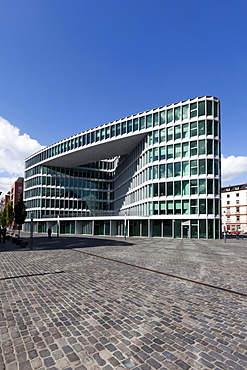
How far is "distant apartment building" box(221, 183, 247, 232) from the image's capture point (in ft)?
253

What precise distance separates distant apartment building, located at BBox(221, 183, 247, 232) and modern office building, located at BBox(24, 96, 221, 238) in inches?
1681

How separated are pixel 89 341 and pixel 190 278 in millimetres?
5723

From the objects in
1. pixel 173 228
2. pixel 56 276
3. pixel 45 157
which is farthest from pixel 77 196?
pixel 56 276

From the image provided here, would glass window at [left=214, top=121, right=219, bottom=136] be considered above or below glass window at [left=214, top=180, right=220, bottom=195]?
above

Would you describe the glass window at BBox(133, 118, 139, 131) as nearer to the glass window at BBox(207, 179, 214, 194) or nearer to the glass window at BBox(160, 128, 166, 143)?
the glass window at BBox(160, 128, 166, 143)

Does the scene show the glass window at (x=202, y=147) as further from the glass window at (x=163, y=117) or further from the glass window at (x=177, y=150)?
the glass window at (x=163, y=117)

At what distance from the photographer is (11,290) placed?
7.18m

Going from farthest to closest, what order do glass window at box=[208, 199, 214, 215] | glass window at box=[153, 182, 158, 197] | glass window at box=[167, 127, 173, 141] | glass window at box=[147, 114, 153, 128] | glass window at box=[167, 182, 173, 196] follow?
glass window at box=[147, 114, 153, 128] → glass window at box=[153, 182, 158, 197] → glass window at box=[167, 127, 173, 141] → glass window at box=[167, 182, 173, 196] → glass window at box=[208, 199, 214, 215]

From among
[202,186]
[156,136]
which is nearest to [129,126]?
[156,136]

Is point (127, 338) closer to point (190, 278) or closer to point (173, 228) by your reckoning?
point (190, 278)

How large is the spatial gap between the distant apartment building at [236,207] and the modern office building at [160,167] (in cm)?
4270

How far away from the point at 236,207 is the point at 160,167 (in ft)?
175

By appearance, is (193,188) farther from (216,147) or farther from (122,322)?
(122,322)

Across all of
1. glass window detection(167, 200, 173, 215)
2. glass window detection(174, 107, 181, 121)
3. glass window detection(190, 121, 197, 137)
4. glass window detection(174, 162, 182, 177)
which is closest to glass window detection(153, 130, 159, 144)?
glass window detection(174, 107, 181, 121)
